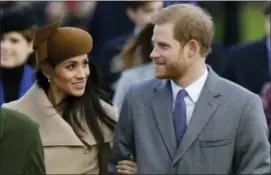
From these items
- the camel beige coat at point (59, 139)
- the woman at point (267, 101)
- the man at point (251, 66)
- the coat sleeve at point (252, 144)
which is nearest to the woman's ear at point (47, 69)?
the camel beige coat at point (59, 139)

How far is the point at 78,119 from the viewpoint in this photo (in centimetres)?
809

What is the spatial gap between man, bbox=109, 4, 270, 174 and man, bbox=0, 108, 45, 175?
64 centimetres

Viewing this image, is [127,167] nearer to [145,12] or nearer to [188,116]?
[188,116]

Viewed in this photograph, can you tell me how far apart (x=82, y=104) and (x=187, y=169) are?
120 cm

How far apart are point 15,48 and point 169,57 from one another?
106 inches

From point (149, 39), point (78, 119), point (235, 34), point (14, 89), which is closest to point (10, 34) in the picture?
point (14, 89)

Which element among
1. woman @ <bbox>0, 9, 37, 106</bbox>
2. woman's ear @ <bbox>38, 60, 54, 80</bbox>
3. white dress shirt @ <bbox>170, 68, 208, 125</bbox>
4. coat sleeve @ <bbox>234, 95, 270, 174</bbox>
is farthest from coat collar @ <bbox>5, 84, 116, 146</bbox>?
woman @ <bbox>0, 9, 37, 106</bbox>

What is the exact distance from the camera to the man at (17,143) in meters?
6.89

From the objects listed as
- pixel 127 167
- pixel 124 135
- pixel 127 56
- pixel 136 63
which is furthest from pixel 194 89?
pixel 127 56

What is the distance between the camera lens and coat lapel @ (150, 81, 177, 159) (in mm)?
7191

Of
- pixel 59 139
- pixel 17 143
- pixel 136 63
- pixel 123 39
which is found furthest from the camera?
pixel 123 39

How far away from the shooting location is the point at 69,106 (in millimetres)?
8117

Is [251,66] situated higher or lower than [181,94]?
lower

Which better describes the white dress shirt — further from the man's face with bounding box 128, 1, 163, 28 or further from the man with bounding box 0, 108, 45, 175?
the man's face with bounding box 128, 1, 163, 28
